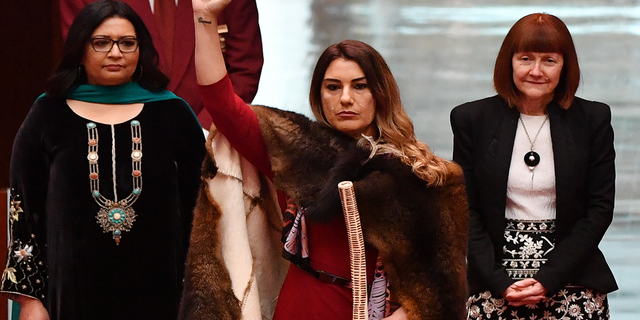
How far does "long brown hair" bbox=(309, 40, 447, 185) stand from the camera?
2.62 metres

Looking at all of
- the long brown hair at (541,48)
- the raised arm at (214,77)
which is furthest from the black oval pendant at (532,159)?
the raised arm at (214,77)

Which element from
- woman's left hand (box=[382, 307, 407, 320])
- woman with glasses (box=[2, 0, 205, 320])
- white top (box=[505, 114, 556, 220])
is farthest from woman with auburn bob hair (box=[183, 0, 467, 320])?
white top (box=[505, 114, 556, 220])

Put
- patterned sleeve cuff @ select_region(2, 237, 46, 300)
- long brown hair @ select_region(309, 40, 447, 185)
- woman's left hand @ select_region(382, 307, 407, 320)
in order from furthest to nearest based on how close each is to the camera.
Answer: patterned sleeve cuff @ select_region(2, 237, 46, 300)
long brown hair @ select_region(309, 40, 447, 185)
woman's left hand @ select_region(382, 307, 407, 320)

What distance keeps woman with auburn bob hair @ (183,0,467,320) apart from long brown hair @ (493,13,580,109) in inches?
30.3

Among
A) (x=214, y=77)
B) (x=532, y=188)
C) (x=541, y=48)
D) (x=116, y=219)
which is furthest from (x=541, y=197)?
(x=116, y=219)

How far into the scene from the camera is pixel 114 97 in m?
3.21

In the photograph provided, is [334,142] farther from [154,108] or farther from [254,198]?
[154,108]

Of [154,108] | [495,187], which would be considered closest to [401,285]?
[495,187]

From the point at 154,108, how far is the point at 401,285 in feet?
3.97

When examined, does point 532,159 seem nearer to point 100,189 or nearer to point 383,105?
point 383,105

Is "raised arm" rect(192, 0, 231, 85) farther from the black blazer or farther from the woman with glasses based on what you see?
the black blazer

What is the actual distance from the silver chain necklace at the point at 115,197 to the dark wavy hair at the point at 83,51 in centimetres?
18

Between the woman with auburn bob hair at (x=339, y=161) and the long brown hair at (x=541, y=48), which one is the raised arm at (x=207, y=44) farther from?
the long brown hair at (x=541, y=48)

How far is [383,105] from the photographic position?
267 centimetres
